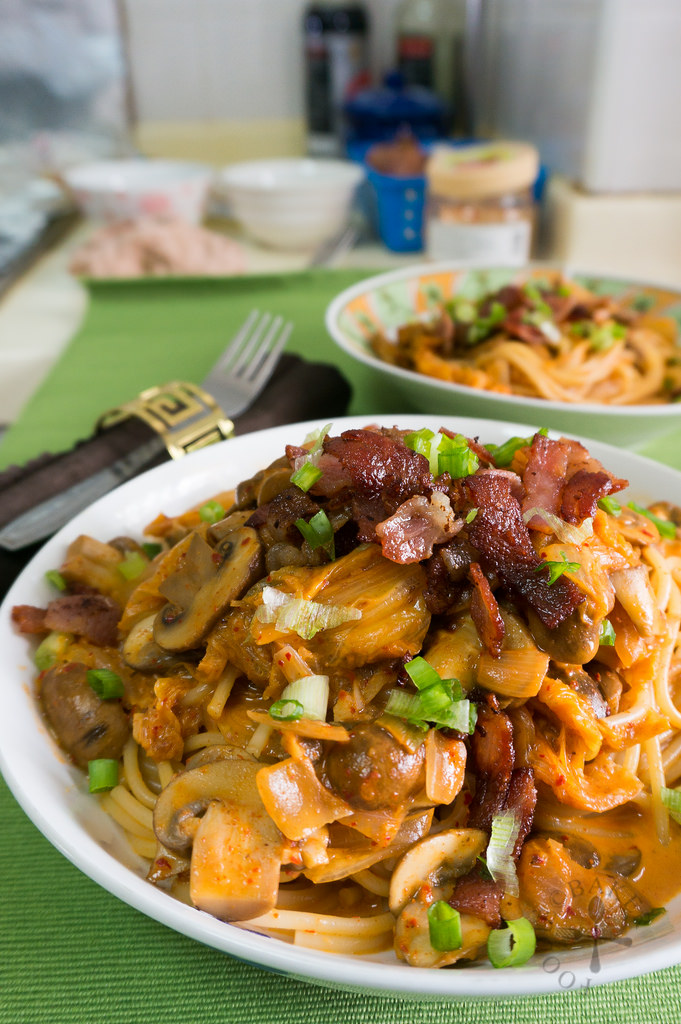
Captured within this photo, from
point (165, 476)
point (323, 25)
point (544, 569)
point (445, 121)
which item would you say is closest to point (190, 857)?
point (544, 569)

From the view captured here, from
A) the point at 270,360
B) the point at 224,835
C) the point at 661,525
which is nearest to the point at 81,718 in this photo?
the point at 224,835

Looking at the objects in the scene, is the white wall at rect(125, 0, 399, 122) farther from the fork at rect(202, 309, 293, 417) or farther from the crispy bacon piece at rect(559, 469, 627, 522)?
the crispy bacon piece at rect(559, 469, 627, 522)

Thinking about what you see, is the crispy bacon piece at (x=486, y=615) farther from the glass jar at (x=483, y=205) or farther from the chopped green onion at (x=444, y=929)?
the glass jar at (x=483, y=205)

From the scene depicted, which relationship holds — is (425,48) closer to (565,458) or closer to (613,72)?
(613,72)

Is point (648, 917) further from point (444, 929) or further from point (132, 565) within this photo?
point (132, 565)

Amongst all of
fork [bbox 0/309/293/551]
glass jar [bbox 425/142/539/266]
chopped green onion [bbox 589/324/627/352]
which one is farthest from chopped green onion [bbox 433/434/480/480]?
glass jar [bbox 425/142/539/266]

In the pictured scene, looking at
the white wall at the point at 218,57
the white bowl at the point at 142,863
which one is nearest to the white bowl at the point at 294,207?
the white wall at the point at 218,57
